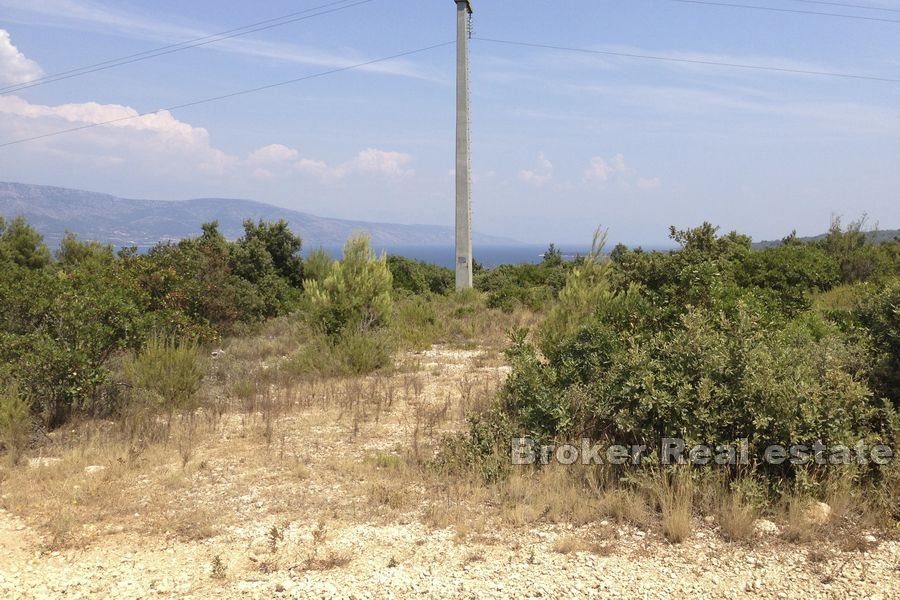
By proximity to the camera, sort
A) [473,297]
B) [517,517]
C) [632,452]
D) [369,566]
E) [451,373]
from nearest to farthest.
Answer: [369,566] → [517,517] → [632,452] → [451,373] → [473,297]

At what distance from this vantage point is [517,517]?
15.2ft

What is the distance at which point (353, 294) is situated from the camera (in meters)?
12.1

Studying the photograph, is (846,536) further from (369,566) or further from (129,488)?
(129,488)

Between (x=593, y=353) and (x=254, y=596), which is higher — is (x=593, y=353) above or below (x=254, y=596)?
above

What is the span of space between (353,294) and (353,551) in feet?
26.8

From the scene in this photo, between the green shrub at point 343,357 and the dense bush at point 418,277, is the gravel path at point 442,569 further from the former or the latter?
the dense bush at point 418,277

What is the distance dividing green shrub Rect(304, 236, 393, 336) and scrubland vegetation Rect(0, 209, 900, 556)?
0.17 feet

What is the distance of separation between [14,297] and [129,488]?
4183mm

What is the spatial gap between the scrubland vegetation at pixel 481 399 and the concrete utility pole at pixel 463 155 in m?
9.38

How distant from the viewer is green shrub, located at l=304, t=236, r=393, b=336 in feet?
38.3

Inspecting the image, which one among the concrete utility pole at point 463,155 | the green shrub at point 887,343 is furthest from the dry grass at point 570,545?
the concrete utility pole at point 463,155

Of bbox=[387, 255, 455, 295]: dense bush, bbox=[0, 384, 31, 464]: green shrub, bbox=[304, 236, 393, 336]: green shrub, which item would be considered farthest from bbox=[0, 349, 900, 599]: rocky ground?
bbox=[387, 255, 455, 295]: dense bush

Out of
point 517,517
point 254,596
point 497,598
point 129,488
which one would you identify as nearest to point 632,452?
point 517,517

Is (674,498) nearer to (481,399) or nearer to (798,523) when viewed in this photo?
(798,523)
